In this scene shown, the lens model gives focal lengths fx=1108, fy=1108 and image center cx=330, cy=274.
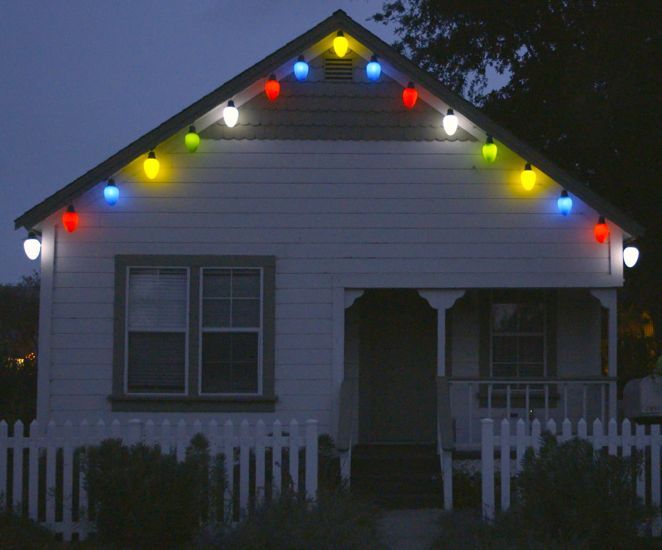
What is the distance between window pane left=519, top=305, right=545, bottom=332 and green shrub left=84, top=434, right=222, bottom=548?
20.7ft

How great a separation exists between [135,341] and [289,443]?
153 inches

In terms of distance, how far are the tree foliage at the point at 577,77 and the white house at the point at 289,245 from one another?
548 cm

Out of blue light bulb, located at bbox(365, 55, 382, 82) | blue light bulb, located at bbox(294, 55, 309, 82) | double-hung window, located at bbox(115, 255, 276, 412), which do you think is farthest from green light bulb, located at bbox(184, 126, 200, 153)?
blue light bulb, located at bbox(365, 55, 382, 82)

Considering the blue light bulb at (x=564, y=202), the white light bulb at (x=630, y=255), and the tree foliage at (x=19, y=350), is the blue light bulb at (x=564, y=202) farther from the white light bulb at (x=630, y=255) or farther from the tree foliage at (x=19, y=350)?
the tree foliage at (x=19, y=350)

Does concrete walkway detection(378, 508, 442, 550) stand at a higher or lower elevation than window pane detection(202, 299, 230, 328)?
lower

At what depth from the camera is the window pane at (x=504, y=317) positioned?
15016 mm

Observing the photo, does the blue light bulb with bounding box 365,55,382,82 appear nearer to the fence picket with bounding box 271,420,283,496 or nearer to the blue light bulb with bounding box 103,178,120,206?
the blue light bulb with bounding box 103,178,120,206

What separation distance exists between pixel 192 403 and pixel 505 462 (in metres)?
4.53

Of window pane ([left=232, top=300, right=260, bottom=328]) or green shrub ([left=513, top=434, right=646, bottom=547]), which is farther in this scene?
window pane ([left=232, top=300, right=260, bottom=328])

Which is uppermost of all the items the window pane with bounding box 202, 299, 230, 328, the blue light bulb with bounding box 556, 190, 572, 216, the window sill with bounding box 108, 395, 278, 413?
the blue light bulb with bounding box 556, 190, 572, 216

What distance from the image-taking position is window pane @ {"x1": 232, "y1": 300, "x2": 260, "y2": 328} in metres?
13.9

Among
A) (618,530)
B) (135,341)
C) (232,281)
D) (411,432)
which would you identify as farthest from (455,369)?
(618,530)

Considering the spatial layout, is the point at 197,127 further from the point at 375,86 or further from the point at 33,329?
the point at 33,329

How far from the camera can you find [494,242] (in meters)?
14.0
